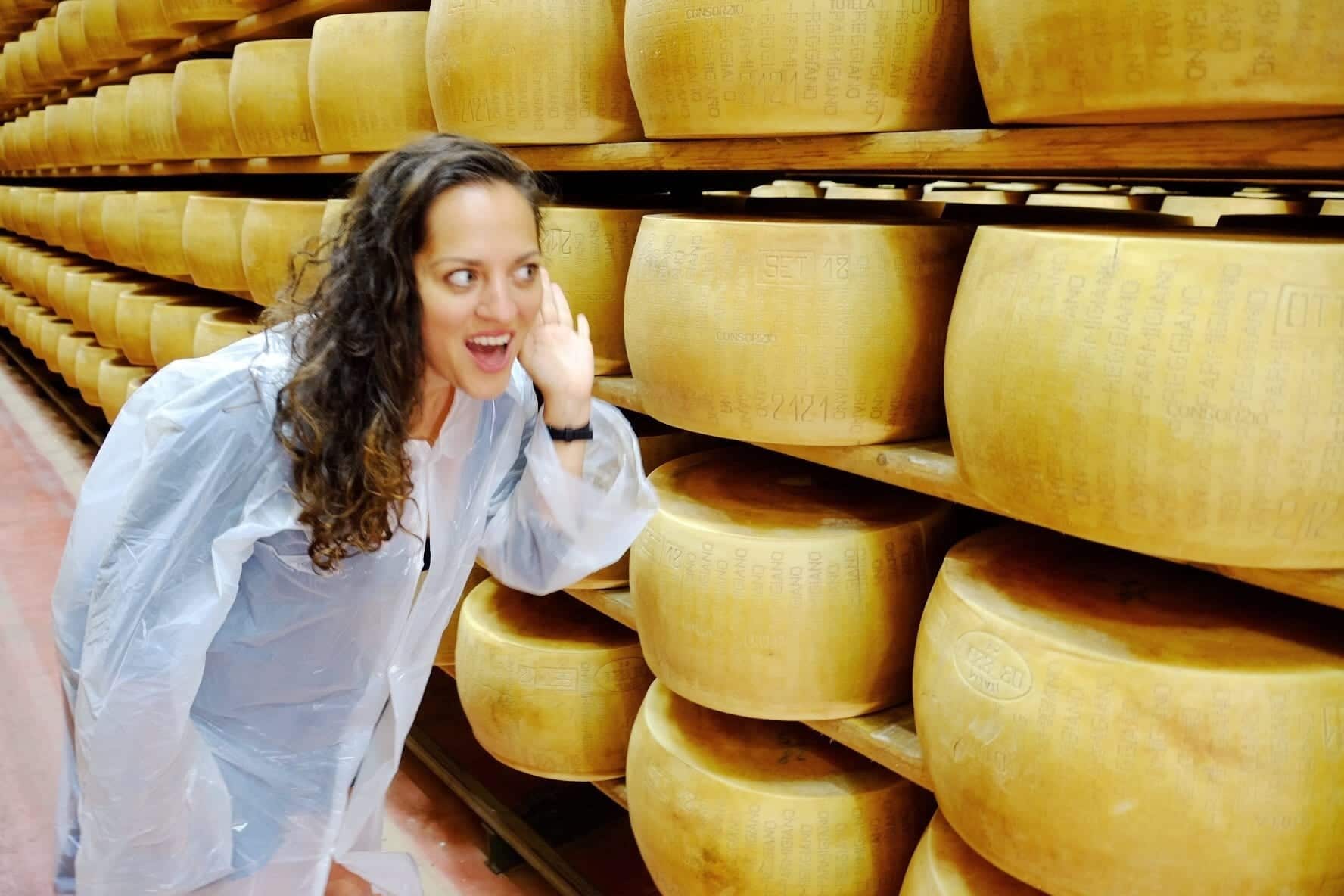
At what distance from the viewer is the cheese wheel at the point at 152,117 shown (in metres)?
3.10

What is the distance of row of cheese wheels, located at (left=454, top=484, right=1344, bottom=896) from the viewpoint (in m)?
0.90

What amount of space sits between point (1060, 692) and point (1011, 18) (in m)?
0.57

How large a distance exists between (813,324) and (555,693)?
789 mm

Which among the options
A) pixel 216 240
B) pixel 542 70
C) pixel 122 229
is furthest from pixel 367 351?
pixel 122 229

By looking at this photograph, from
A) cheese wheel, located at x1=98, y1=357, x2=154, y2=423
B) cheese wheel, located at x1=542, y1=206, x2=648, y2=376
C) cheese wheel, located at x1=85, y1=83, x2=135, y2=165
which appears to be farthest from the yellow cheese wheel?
cheese wheel, located at x1=542, y1=206, x2=648, y2=376

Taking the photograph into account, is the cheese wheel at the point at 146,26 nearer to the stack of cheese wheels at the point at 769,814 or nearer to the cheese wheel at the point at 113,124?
the cheese wheel at the point at 113,124

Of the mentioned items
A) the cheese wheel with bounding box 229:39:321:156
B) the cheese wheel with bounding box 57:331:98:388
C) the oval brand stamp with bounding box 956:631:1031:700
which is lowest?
the cheese wheel with bounding box 57:331:98:388

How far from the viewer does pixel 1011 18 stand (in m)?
0.93

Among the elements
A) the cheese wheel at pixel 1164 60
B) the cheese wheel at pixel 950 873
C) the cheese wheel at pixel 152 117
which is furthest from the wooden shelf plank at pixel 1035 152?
the cheese wheel at pixel 152 117

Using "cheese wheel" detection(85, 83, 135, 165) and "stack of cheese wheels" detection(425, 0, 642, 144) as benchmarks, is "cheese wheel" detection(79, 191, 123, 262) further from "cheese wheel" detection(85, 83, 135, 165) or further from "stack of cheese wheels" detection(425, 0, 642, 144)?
"stack of cheese wheels" detection(425, 0, 642, 144)

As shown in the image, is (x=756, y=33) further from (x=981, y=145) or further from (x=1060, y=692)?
(x=1060, y=692)

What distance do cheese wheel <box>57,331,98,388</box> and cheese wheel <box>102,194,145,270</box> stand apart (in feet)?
2.49

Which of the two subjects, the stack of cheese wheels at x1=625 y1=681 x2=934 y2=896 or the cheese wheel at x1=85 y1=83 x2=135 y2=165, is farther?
the cheese wheel at x1=85 y1=83 x2=135 y2=165

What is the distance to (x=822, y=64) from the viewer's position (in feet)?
3.61
